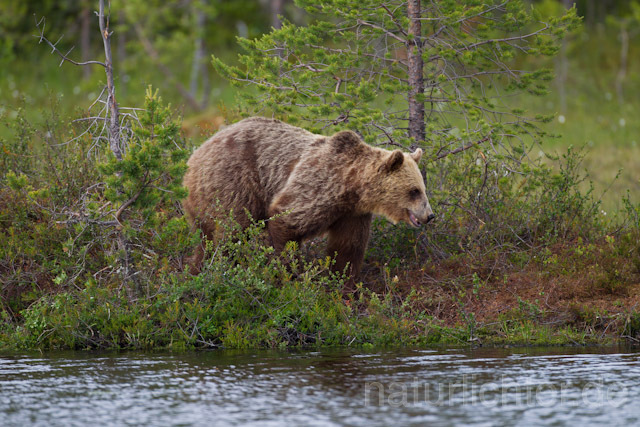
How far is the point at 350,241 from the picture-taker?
9.61 m

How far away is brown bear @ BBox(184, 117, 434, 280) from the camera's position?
9.34m

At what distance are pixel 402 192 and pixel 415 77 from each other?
1.82 meters

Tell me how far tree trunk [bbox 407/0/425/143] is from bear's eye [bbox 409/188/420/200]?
3.76ft

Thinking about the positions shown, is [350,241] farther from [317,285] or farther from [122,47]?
[122,47]

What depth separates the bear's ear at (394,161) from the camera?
9148 millimetres

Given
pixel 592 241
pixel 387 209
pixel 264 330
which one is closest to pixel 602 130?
pixel 592 241

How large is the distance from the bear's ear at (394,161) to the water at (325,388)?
219 centimetres

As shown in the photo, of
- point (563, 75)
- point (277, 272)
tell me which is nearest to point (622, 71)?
point (563, 75)

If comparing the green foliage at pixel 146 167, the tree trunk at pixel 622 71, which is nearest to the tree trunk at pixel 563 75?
the tree trunk at pixel 622 71

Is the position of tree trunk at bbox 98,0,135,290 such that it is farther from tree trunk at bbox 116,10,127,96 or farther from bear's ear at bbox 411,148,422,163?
tree trunk at bbox 116,10,127,96

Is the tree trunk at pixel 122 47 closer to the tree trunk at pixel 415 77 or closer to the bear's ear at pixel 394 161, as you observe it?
the tree trunk at pixel 415 77

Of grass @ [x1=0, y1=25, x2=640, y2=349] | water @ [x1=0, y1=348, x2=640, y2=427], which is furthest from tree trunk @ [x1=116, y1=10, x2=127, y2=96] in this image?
water @ [x1=0, y1=348, x2=640, y2=427]

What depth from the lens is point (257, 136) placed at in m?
9.86

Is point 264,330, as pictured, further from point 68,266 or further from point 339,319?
point 68,266
